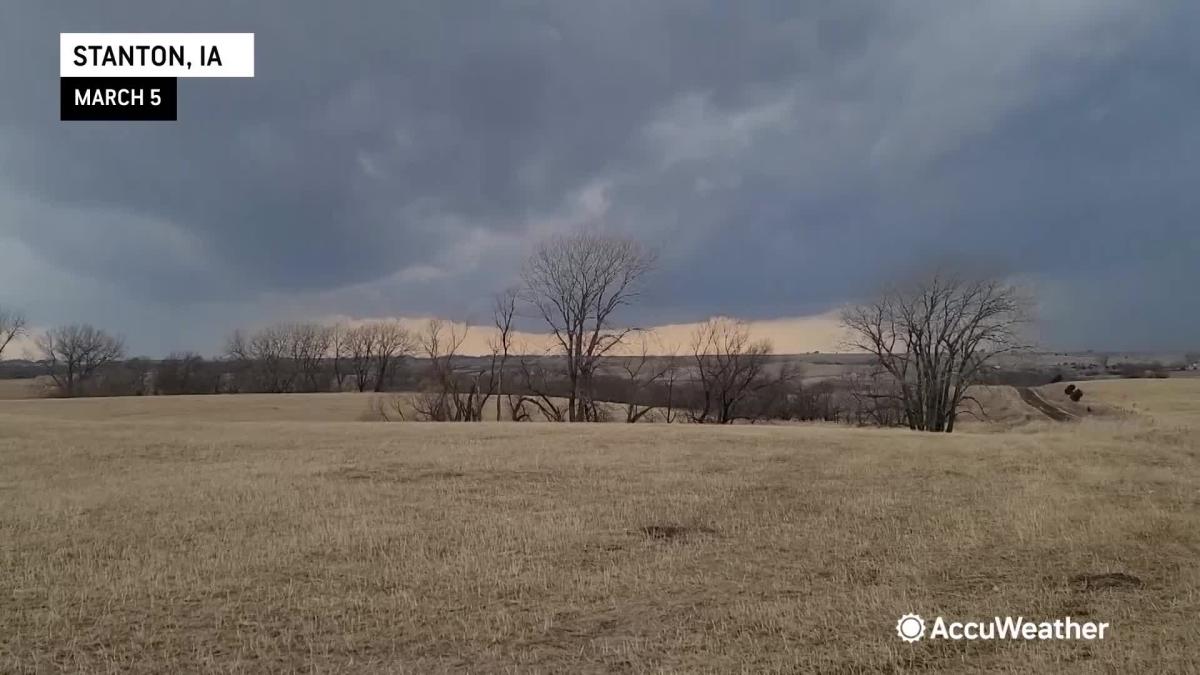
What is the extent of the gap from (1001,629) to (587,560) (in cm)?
491

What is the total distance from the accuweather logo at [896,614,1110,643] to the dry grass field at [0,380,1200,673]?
0.63ft

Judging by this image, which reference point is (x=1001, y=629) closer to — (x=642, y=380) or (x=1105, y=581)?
(x=1105, y=581)

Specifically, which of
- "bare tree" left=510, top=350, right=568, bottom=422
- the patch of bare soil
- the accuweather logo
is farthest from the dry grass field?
"bare tree" left=510, top=350, right=568, bottom=422

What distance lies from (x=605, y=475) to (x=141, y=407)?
2048 inches

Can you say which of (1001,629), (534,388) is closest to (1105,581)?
(1001,629)

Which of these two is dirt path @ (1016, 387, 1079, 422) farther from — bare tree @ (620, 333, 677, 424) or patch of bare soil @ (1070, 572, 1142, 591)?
patch of bare soil @ (1070, 572, 1142, 591)

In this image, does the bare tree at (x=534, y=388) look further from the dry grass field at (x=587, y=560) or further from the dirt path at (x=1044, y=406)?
the dirt path at (x=1044, y=406)

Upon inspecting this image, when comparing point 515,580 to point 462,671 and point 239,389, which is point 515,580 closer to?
point 462,671

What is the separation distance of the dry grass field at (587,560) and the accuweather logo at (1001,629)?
0.19 m

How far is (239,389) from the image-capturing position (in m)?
88.5

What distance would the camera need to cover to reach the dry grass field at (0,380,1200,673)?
6.56 m

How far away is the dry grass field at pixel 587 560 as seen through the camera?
6.56 meters

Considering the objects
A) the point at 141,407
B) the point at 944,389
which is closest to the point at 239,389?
the point at 141,407

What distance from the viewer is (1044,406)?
6681 centimetres
